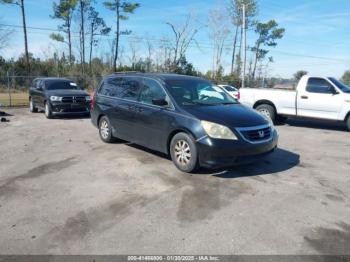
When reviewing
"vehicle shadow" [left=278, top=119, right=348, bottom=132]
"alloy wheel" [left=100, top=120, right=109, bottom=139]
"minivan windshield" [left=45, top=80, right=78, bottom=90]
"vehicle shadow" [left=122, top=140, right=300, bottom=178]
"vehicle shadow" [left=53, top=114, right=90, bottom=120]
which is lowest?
"vehicle shadow" [left=53, top=114, right=90, bottom=120]

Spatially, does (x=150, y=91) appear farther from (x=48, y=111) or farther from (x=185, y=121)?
(x=48, y=111)

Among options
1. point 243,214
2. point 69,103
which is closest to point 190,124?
point 243,214

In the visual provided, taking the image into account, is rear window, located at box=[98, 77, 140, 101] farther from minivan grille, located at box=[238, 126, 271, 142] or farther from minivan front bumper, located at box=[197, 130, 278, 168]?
minivan grille, located at box=[238, 126, 271, 142]

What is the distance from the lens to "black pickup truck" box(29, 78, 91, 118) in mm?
13891

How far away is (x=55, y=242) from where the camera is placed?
A: 3.90 meters

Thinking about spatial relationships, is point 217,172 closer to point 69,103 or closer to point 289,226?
point 289,226

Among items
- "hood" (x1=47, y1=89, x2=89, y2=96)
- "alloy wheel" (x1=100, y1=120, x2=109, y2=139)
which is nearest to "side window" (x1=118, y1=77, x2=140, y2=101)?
"alloy wheel" (x1=100, y1=120, x2=109, y2=139)

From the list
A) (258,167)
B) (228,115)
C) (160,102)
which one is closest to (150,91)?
(160,102)

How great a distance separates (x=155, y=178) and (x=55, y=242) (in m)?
2.44

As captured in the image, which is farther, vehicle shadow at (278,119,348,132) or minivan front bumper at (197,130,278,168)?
vehicle shadow at (278,119,348,132)

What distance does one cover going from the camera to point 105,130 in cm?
889

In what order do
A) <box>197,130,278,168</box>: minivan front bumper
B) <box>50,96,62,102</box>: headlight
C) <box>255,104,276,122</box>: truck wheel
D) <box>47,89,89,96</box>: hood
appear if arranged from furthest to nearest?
<box>47,89,89,96</box>: hood → <box>50,96,62,102</box>: headlight → <box>255,104,276,122</box>: truck wheel → <box>197,130,278,168</box>: minivan front bumper

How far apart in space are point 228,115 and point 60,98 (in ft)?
30.6

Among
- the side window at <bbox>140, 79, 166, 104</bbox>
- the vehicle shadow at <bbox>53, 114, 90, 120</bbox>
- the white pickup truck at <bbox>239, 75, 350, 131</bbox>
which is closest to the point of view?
the side window at <bbox>140, 79, 166, 104</bbox>
